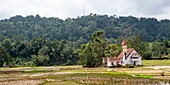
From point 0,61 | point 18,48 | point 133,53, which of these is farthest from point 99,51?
point 18,48

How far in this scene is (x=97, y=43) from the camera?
3349 inches

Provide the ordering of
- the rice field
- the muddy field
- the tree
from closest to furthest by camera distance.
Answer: the rice field
the muddy field
the tree

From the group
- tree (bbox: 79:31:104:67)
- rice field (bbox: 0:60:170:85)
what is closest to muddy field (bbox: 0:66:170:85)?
rice field (bbox: 0:60:170:85)

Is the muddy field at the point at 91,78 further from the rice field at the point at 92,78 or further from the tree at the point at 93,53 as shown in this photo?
the tree at the point at 93,53

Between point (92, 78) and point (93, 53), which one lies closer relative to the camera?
point (92, 78)

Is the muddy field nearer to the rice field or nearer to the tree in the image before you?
the rice field

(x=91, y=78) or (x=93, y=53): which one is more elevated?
(x=93, y=53)

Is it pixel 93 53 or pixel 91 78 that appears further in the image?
pixel 93 53

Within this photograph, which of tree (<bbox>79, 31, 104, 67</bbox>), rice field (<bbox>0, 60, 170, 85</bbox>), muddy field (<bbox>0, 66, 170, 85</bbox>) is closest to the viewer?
rice field (<bbox>0, 60, 170, 85</bbox>)

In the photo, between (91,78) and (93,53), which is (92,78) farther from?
(93,53)

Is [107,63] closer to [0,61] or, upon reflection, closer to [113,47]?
[113,47]

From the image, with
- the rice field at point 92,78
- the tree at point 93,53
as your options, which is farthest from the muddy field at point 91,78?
the tree at point 93,53

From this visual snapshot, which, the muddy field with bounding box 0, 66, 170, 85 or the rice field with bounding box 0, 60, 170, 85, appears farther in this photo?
the muddy field with bounding box 0, 66, 170, 85

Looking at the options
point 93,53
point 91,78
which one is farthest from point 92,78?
point 93,53
